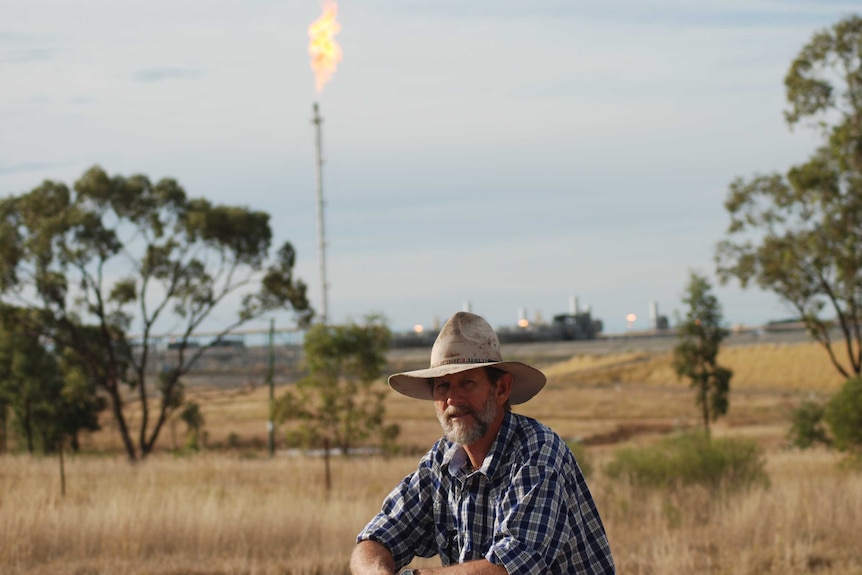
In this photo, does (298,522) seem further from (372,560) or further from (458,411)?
(458,411)

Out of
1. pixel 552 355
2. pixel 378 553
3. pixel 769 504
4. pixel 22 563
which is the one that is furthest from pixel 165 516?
pixel 552 355

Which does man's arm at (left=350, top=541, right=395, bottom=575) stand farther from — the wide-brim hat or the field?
the field

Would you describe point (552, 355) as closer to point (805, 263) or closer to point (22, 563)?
point (805, 263)

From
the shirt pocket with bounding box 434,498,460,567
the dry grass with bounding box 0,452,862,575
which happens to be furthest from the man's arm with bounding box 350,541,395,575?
the dry grass with bounding box 0,452,862,575

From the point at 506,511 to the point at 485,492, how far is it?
0.66 feet

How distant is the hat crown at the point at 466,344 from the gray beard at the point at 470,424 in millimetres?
152

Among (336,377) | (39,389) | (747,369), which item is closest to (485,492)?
(336,377)

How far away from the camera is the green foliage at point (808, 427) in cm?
2536

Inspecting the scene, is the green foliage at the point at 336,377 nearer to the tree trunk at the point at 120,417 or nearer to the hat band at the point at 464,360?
the tree trunk at the point at 120,417

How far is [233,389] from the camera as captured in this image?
196ft

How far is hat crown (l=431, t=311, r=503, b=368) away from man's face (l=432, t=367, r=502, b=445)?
6 cm

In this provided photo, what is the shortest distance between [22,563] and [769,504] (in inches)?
274

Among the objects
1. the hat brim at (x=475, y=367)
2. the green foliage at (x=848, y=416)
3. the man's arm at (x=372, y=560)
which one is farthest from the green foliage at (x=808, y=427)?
the man's arm at (x=372, y=560)

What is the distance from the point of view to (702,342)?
29656mm
